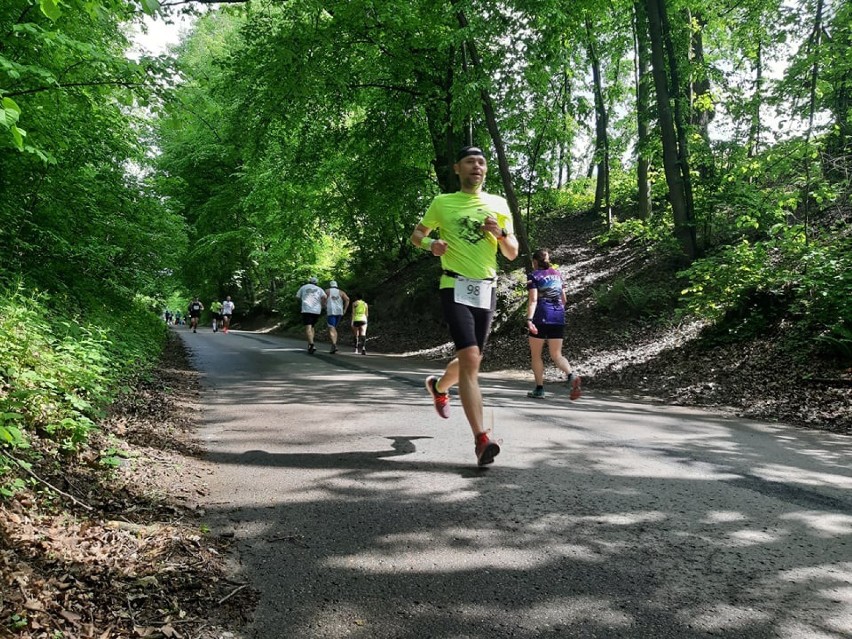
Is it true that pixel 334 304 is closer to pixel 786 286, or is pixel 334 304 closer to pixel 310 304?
pixel 310 304

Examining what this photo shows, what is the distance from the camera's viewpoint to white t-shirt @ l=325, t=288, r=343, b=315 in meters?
15.9

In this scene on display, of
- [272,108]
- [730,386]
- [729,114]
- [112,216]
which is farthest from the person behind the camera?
[272,108]

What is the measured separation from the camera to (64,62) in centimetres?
643

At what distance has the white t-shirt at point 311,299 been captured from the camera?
14.9m

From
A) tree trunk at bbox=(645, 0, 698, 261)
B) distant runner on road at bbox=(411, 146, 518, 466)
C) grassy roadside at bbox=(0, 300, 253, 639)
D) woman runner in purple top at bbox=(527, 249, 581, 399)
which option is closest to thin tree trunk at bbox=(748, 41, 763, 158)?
tree trunk at bbox=(645, 0, 698, 261)

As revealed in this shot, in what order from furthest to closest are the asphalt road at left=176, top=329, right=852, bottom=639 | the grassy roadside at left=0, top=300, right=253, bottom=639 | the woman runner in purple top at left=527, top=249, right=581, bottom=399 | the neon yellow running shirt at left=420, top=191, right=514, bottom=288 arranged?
the woman runner in purple top at left=527, top=249, right=581, bottom=399 < the neon yellow running shirt at left=420, top=191, right=514, bottom=288 < the asphalt road at left=176, top=329, right=852, bottom=639 < the grassy roadside at left=0, top=300, right=253, bottom=639

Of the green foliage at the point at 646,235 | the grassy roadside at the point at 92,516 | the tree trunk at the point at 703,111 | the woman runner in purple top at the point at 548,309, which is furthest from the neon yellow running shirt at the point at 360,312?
the grassy roadside at the point at 92,516

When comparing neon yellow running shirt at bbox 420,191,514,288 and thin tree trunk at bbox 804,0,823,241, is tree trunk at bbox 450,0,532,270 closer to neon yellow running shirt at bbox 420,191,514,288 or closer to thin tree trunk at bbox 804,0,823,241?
thin tree trunk at bbox 804,0,823,241

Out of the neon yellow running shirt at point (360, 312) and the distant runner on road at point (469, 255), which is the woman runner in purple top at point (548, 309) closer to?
the distant runner on road at point (469, 255)

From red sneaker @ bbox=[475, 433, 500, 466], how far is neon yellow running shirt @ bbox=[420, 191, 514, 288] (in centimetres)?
115

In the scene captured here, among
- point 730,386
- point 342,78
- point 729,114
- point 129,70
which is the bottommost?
point 730,386

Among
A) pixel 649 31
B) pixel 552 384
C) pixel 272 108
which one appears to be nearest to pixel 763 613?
pixel 552 384

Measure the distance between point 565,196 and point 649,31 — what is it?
11795mm

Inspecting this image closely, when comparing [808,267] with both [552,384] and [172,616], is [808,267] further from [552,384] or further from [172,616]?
[172,616]
